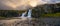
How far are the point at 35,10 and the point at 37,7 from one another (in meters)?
0.07

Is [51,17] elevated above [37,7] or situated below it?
below

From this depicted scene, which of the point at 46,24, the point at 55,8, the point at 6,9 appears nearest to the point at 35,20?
the point at 46,24

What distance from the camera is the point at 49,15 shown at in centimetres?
202

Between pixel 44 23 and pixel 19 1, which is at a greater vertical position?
pixel 19 1

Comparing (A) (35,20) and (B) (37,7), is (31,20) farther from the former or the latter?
(B) (37,7)

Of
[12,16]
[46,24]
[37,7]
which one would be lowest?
[46,24]

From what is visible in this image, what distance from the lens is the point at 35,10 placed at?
206 cm

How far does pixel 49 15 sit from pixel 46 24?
0.52 ft

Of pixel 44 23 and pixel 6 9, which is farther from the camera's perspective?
pixel 6 9

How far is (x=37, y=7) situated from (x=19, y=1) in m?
0.34

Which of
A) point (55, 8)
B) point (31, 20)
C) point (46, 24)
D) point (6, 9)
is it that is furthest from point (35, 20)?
point (6, 9)

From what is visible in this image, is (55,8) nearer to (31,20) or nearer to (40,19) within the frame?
(40,19)

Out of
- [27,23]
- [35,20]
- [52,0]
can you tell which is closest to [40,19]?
[35,20]

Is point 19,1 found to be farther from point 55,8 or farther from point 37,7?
point 55,8
